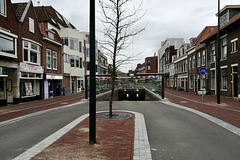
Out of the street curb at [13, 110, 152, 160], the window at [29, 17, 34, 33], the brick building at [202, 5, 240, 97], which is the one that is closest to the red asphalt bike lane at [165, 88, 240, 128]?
the brick building at [202, 5, 240, 97]

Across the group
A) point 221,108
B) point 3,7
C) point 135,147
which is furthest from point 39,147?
point 3,7

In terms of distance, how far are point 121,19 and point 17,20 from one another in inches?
496

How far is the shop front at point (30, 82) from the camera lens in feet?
55.3

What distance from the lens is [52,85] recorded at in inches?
917

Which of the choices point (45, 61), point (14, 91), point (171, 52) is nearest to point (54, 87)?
point (45, 61)

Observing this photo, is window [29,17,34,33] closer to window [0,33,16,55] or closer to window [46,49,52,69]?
window [0,33,16,55]

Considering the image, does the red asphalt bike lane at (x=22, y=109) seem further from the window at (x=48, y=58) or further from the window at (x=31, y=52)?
the window at (x=48, y=58)

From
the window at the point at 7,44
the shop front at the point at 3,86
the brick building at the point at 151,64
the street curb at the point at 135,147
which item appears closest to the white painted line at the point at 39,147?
the street curb at the point at 135,147

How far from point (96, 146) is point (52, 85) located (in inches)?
802

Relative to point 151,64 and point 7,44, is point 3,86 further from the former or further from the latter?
point 151,64

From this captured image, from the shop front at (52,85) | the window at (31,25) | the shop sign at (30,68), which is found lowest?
the shop front at (52,85)

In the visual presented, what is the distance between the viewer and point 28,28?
1777 centimetres

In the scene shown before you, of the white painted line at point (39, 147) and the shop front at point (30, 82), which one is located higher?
the shop front at point (30, 82)

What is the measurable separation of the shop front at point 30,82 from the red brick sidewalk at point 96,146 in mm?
12982
